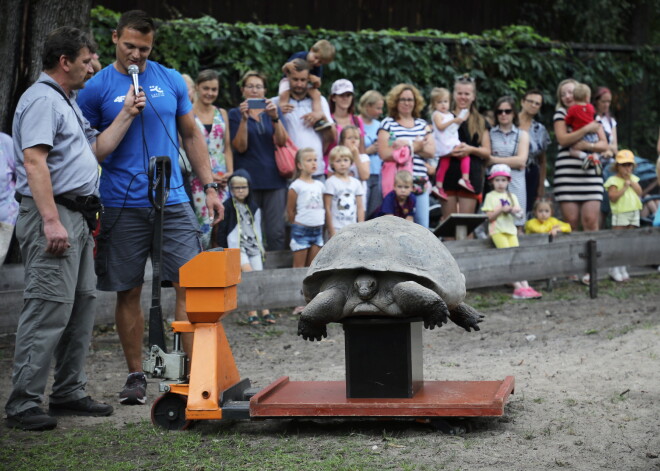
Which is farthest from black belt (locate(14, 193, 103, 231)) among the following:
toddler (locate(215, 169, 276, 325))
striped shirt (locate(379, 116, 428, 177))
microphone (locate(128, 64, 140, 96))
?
striped shirt (locate(379, 116, 428, 177))

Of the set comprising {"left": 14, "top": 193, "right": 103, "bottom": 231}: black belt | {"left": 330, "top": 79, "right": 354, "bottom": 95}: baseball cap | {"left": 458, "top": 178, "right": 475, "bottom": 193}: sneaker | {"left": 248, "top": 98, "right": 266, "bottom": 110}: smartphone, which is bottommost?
{"left": 458, "top": 178, "right": 475, "bottom": 193}: sneaker

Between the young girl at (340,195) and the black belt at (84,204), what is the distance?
3.80m

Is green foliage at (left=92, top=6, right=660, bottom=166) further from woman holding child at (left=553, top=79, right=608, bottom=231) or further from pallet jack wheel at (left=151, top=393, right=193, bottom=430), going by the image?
pallet jack wheel at (left=151, top=393, right=193, bottom=430)

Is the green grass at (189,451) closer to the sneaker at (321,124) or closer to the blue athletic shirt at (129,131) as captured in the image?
the blue athletic shirt at (129,131)

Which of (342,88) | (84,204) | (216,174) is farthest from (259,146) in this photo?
(84,204)

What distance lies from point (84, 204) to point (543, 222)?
685 centimetres

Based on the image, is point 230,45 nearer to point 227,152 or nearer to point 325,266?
point 227,152

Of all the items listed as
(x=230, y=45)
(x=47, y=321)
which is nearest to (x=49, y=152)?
(x=47, y=321)

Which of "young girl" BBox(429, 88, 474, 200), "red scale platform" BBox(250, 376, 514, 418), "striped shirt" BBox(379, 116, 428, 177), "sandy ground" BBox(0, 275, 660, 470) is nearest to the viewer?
"sandy ground" BBox(0, 275, 660, 470)

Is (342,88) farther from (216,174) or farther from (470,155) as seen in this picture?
(216,174)

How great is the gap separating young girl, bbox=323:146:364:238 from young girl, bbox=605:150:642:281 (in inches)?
149

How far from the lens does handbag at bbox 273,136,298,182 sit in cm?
942

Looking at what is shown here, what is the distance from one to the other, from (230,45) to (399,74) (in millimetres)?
2553

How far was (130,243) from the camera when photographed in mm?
6102
